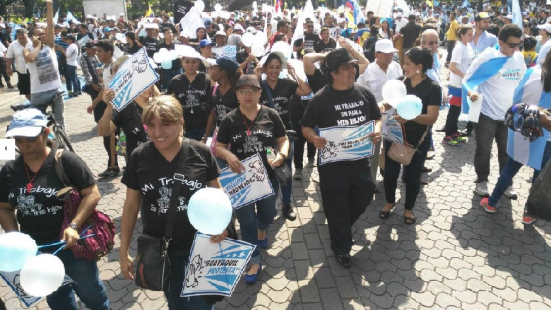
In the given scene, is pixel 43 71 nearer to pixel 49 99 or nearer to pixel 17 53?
pixel 49 99

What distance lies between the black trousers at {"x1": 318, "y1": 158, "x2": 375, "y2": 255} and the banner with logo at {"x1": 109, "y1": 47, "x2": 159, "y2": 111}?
6.48ft

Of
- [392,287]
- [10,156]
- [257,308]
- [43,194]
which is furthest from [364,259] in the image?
[10,156]

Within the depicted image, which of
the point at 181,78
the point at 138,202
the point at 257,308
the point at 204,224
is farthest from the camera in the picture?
the point at 181,78

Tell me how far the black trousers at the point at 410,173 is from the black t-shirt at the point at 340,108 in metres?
1.07

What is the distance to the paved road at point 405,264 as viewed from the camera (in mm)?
3617

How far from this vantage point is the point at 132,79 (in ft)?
13.3

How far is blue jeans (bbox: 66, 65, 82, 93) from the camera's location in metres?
12.4

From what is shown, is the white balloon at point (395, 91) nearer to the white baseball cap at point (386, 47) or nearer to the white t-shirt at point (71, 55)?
the white baseball cap at point (386, 47)

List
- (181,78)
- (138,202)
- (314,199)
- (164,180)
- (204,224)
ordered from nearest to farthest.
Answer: (204,224) → (164,180) → (138,202) → (181,78) → (314,199)

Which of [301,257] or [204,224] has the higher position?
[204,224]

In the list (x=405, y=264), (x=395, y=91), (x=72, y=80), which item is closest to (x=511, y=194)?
(x=405, y=264)

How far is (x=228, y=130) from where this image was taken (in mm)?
3736

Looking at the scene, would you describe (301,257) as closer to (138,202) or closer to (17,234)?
(138,202)

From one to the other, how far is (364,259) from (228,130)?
76.8 inches
